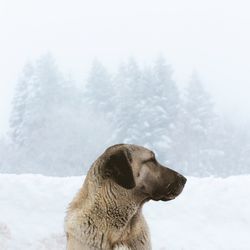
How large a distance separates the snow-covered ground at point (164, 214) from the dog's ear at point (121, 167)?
5318 mm

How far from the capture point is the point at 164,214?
11.3 meters

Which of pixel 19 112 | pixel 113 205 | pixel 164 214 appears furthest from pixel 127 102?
pixel 113 205

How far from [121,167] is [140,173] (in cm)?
20

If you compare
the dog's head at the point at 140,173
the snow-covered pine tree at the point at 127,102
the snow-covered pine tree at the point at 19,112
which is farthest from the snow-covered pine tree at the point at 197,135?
the dog's head at the point at 140,173

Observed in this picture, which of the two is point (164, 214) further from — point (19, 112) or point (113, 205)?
A: point (19, 112)

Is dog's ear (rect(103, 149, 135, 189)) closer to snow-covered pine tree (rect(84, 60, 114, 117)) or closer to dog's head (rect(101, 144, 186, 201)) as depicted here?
dog's head (rect(101, 144, 186, 201))

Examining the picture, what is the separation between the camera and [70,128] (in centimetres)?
5038

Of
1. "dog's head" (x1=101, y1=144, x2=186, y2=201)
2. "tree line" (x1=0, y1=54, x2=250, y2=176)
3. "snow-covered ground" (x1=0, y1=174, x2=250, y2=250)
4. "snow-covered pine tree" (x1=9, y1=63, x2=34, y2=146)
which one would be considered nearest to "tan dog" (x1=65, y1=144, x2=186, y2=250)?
"dog's head" (x1=101, y1=144, x2=186, y2=201)

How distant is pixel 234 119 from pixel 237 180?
5007cm

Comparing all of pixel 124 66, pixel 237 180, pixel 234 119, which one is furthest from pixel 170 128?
pixel 237 180

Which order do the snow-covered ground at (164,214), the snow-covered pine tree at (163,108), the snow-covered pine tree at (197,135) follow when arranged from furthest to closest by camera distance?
the snow-covered pine tree at (197,135) < the snow-covered pine tree at (163,108) < the snow-covered ground at (164,214)

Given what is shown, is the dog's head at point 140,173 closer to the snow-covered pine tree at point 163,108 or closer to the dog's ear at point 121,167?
the dog's ear at point 121,167

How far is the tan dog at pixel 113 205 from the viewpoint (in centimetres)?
435

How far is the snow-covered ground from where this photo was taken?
387 inches
